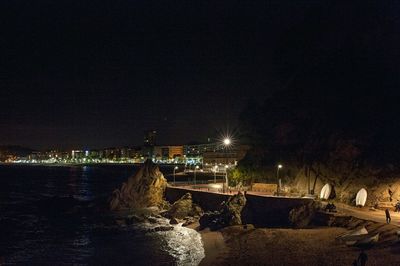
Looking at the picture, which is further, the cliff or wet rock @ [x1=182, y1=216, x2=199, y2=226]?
wet rock @ [x1=182, y1=216, x2=199, y2=226]

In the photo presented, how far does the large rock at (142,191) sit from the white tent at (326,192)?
20.5m

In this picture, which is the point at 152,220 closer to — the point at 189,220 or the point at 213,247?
the point at 189,220

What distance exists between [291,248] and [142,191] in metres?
29.1

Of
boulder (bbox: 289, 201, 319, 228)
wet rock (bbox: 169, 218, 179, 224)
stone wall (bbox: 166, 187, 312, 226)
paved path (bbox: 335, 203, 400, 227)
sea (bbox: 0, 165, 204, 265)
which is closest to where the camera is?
sea (bbox: 0, 165, 204, 265)

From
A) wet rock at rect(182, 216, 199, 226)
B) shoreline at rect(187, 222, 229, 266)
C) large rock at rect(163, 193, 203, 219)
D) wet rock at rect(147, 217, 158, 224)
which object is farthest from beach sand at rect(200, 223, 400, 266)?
large rock at rect(163, 193, 203, 219)

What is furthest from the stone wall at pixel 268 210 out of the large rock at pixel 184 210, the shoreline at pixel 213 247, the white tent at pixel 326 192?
the large rock at pixel 184 210

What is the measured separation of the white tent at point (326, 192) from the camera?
128 feet

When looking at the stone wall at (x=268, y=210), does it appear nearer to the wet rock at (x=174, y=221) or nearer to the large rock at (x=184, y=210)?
the wet rock at (x=174, y=221)

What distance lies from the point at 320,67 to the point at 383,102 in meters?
9.69

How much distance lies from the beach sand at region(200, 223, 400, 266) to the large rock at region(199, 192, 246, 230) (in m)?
2.16

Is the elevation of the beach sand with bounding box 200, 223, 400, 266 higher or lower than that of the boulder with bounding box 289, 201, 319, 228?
lower

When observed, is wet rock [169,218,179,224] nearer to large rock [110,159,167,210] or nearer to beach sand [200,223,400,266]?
beach sand [200,223,400,266]

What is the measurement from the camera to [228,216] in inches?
1442

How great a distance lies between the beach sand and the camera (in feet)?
80.6
